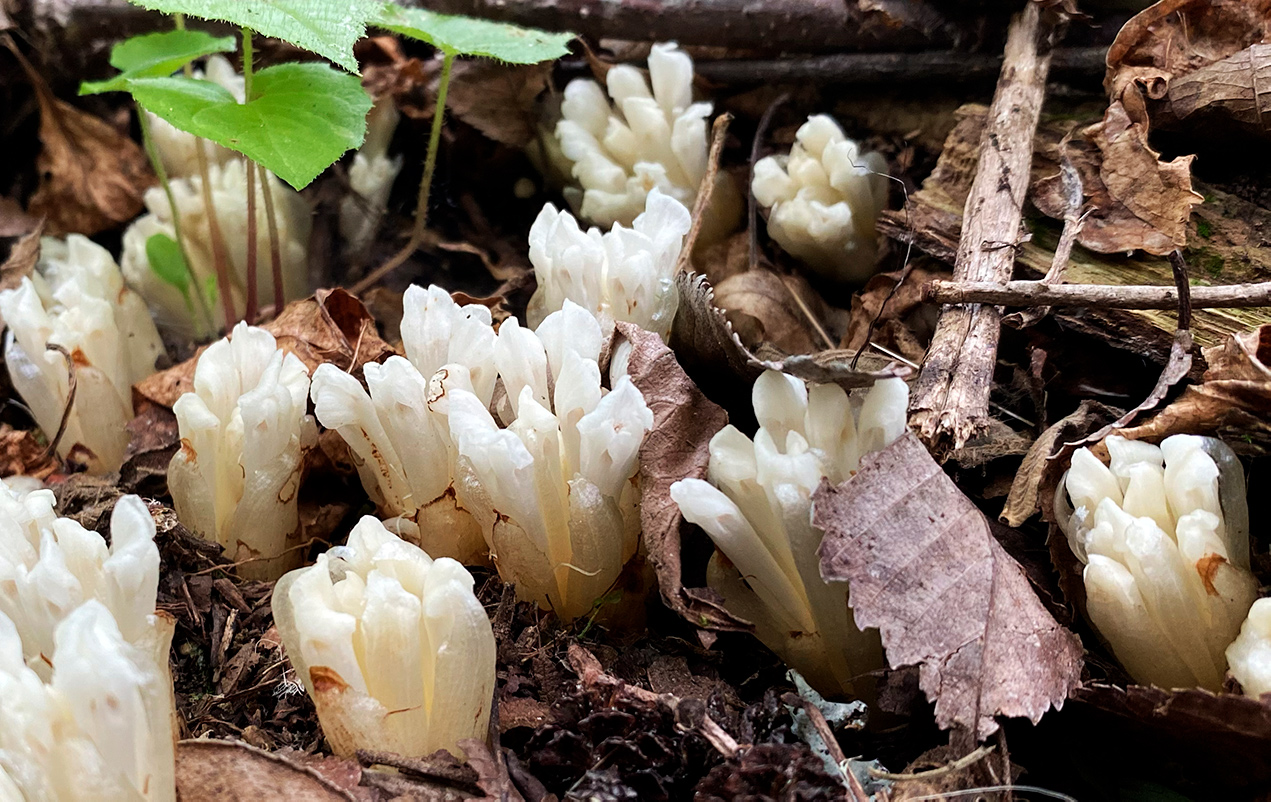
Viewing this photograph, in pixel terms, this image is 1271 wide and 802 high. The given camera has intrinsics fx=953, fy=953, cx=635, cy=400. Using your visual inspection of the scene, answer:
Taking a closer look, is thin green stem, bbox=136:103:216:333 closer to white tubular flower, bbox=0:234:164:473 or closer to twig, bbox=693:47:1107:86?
white tubular flower, bbox=0:234:164:473

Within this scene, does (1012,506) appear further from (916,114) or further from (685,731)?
(916,114)

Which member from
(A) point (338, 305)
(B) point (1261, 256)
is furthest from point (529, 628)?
(B) point (1261, 256)

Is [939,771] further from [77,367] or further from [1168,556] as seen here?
[77,367]

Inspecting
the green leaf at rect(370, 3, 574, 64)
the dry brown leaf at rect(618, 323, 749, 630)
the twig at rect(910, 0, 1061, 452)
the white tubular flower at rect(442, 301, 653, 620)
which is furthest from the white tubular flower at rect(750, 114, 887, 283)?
the white tubular flower at rect(442, 301, 653, 620)

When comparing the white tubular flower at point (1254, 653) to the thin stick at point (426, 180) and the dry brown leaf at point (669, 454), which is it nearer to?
the dry brown leaf at point (669, 454)


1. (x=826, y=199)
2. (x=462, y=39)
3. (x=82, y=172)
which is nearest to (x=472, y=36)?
(x=462, y=39)

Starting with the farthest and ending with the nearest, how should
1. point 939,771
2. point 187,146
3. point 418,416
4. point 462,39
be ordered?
point 187,146 < point 462,39 < point 418,416 < point 939,771
